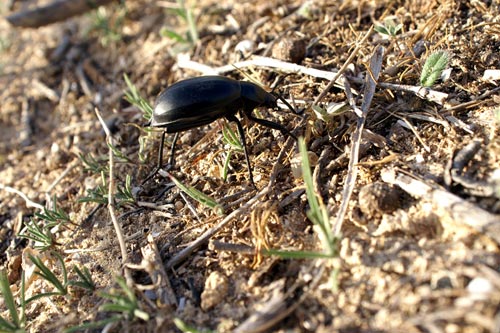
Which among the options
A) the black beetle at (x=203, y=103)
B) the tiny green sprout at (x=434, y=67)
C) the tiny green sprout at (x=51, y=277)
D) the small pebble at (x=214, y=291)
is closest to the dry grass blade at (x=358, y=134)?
the tiny green sprout at (x=434, y=67)

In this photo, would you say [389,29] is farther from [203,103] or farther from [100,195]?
[100,195]

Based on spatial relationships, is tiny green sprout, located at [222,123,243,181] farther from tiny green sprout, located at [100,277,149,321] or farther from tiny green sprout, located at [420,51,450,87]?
tiny green sprout, located at [420,51,450,87]

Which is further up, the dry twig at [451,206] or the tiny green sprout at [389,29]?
the tiny green sprout at [389,29]

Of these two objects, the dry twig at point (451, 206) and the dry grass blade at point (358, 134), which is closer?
the dry twig at point (451, 206)

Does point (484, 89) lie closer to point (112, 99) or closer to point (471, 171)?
point (471, 171)

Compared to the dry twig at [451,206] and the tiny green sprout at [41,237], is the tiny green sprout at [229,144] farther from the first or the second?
the tiny green sprout at [41,237]
